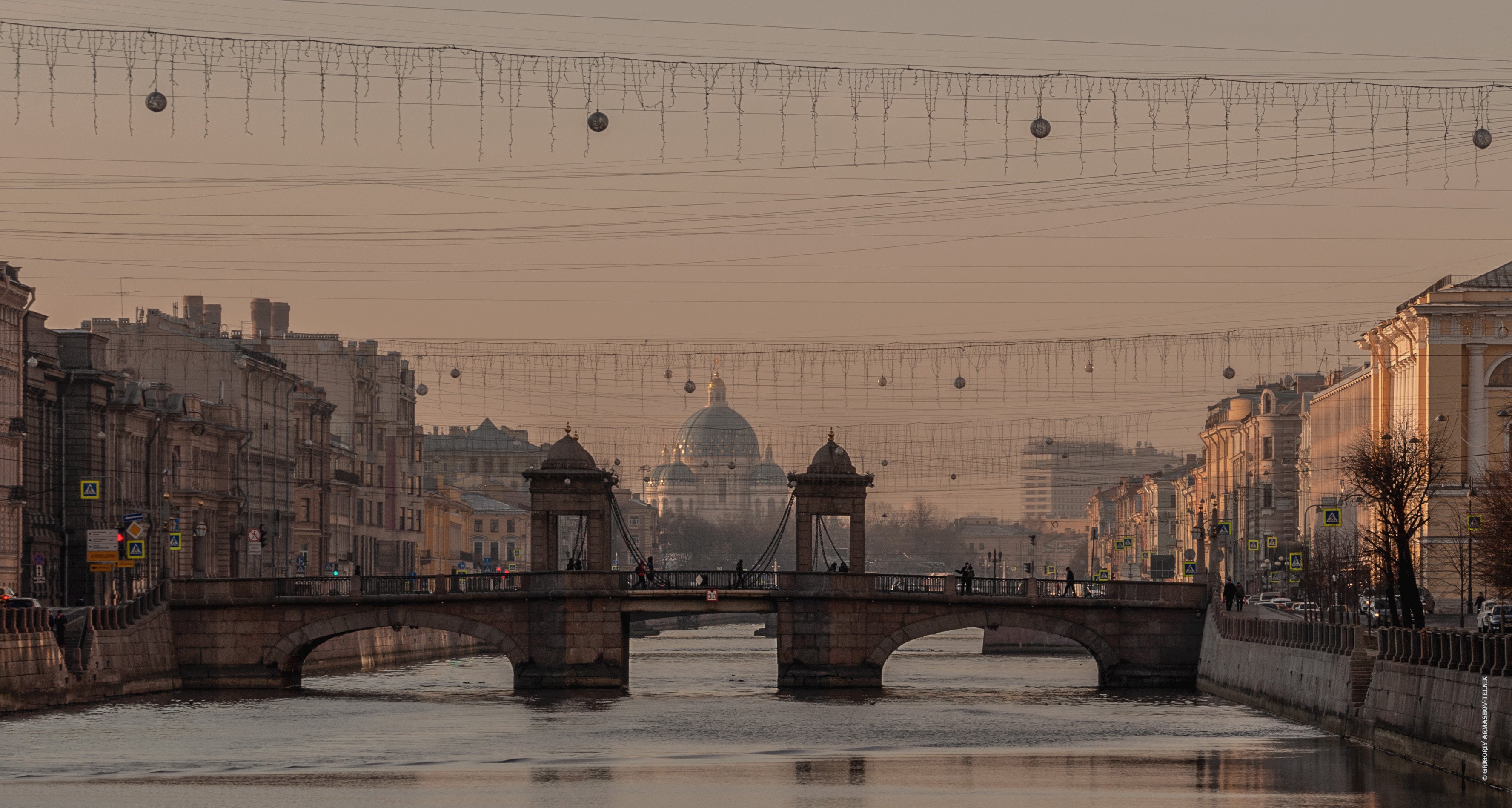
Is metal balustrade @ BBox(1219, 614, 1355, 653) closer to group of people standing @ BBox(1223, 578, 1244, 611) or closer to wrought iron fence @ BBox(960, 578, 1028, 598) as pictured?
group of people standing @ BBox(1223, 578, 1244, 611)

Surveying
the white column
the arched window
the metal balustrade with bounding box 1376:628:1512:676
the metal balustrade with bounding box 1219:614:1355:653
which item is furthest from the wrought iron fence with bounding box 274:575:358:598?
the arched window

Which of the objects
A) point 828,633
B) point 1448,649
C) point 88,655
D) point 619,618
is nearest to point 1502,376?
point 828,633

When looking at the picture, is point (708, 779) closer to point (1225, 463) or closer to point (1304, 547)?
point (1304, 547)

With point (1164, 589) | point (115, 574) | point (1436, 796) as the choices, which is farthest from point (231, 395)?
point (1436, 796)

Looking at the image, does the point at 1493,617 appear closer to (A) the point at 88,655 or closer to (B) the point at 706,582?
(B) the point at 706,582

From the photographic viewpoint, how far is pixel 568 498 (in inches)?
3957

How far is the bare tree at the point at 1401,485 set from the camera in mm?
75688

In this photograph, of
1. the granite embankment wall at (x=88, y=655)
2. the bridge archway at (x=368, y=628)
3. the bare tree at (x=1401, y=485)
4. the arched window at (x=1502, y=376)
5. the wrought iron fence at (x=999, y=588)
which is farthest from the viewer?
the arched window at (x=1502, y=376)

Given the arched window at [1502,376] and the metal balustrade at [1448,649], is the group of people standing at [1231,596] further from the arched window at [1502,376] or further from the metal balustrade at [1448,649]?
the metal balustrade at [1448,649]

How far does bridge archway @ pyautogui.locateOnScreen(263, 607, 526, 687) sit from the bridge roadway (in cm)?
6

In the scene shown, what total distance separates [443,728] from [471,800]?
22.2 meters

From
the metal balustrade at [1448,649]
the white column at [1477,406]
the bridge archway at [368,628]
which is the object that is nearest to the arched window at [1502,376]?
the white column at [1477,406]

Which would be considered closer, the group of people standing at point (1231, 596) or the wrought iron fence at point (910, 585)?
the group of people standing at point (1231, 596)

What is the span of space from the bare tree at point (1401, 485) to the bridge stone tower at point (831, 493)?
18322 millimetres
